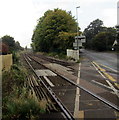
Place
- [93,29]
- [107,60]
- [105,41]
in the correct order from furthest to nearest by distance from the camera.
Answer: [93,29] → [105,41] → [107,60]

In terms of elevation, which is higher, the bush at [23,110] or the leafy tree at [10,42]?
the leafy tree at [10,42]

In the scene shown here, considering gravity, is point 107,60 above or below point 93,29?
below

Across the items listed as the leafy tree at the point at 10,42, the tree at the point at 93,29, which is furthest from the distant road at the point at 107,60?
the tree at the point at 93,29

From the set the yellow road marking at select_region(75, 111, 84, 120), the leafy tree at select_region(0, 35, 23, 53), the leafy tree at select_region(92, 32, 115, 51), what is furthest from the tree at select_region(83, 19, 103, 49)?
the yellow road marking at select_region(75, 111, 84, 120)

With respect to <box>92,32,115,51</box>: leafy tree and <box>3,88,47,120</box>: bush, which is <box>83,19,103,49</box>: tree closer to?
<box>92,32,115,51</box>: leafy tree

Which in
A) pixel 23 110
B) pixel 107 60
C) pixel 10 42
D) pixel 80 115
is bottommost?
pixel 80 115

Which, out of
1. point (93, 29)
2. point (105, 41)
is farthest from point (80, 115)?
point (93, 29)

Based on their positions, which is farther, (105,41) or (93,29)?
(93,29)

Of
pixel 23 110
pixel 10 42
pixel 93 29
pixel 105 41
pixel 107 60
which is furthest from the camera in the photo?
pixel 93 29

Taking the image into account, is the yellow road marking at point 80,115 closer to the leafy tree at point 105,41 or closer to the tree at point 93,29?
the leafy tree at point 105,41

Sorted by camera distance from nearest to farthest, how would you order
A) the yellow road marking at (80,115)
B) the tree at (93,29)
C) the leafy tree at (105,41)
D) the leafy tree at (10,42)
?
Result: the yellow road marking at (80,115) → the leafy tree at (10,42) → the leafy tree at (105,41) → the tree at (93,29)

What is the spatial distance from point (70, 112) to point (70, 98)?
1.72 meters

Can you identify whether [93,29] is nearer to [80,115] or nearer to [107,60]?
[107,60]

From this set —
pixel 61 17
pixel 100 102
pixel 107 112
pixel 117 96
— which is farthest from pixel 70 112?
pixel 61 17
